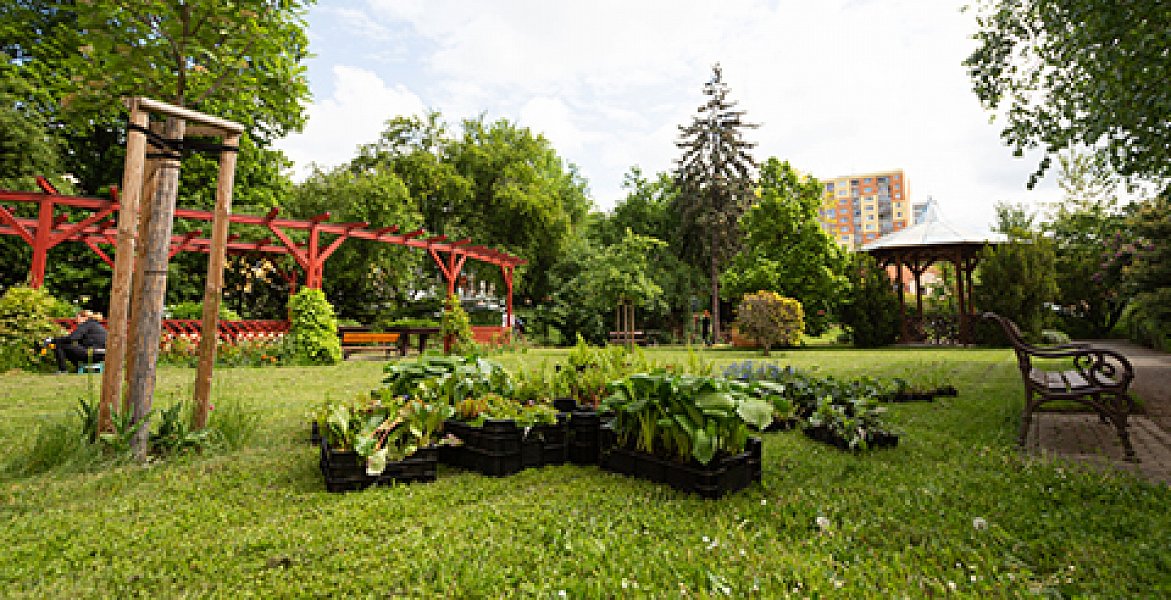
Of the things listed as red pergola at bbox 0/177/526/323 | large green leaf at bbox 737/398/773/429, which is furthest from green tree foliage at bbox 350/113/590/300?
large green leaf at bbox 737/398/773/429

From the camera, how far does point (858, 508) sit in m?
2.34

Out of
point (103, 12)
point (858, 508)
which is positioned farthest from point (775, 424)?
point (103, 12)

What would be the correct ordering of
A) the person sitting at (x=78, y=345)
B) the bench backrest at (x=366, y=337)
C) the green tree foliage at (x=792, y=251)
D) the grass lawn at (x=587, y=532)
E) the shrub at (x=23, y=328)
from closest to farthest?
the grass lawn at (x=587, y=532), the person sitting at (x=78, y=345), the shrub at (x=23, y=328), the bench backrest at (x=366, y=337), the green tree foliage at (x=792, y=251)

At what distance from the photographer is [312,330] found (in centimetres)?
1062

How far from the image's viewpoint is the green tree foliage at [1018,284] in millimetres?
14297

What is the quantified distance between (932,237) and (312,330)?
64.2ft

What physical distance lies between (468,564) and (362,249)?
58.6 feet

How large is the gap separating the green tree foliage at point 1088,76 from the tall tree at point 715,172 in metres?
13.9

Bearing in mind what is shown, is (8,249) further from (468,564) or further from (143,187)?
(468,564)

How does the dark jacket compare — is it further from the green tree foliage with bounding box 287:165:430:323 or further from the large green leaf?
the large green leaf

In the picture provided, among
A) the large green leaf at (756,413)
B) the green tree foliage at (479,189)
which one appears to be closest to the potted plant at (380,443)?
the large green leaf at (756,413)

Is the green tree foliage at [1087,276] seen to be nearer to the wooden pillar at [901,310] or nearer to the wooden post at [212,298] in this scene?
the wooden pillar at [901,310]

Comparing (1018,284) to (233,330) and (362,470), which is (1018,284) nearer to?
(362,470)

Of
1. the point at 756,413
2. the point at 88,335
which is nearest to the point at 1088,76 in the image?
the point at 756,413
